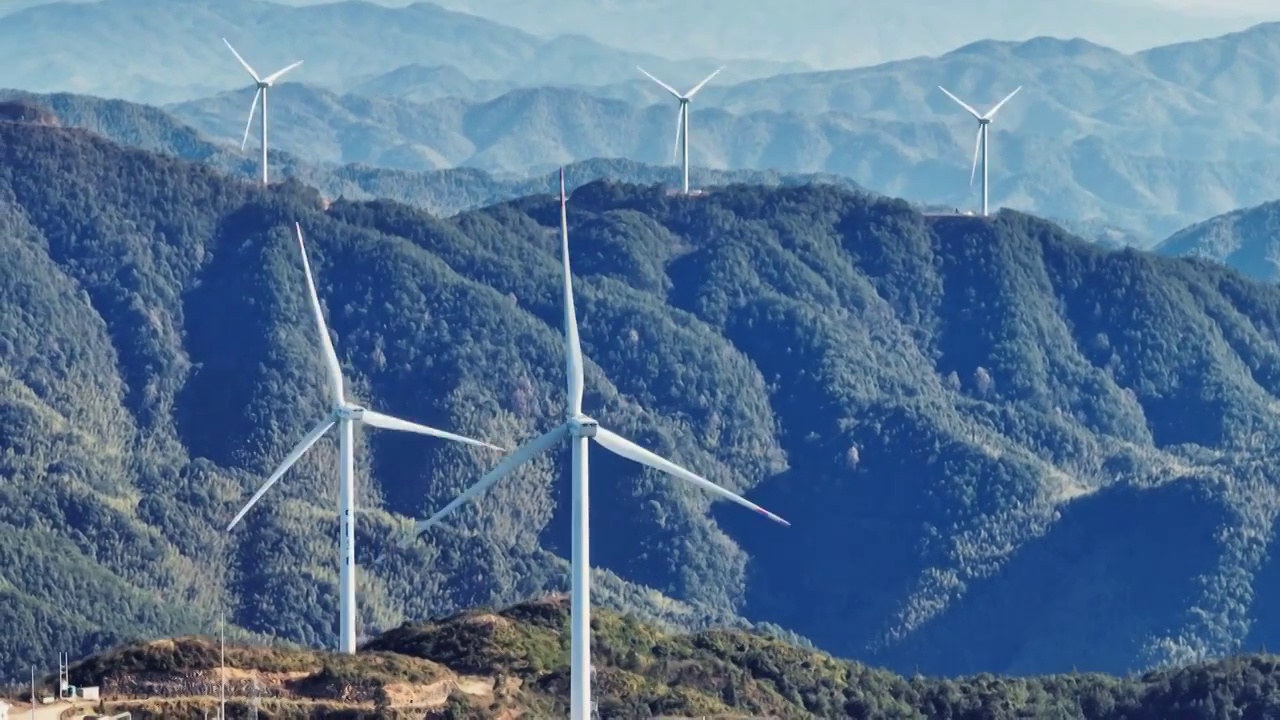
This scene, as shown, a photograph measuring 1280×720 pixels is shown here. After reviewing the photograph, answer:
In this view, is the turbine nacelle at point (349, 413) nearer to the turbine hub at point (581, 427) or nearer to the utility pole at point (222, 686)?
the utility pole at point (222, 686)

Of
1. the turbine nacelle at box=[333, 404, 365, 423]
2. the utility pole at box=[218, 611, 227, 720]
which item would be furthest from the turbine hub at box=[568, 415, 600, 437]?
the turbine nacelle at box=[333, 404, 365, 423]

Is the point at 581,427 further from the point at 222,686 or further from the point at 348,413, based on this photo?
the point at 348,413

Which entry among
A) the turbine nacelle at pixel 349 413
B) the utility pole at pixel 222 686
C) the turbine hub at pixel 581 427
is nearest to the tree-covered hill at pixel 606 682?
the utility pole at pixel 222 686

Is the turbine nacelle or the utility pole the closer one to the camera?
the utility pole

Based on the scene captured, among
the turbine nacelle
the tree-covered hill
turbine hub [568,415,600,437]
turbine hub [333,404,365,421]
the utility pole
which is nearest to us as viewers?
turbine hub [568,415,600,437]

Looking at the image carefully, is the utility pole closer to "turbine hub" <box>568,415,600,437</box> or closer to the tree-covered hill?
the tree-covered hill

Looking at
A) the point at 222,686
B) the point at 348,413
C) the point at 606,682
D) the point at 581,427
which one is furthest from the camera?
the point at 606,682

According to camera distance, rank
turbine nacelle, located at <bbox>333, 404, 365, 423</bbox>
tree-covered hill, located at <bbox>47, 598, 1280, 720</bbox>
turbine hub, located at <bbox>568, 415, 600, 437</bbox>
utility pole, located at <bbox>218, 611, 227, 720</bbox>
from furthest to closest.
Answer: turbine nacelle, located at <bbox>333, 404, 365, 423</bbox>, tree-covered hill, located at <bbox>47, 598, 1280, 720</bbox>, utility pole, located at <bbox>218, 611, 227, 720</bbox>, turbine hub, located at <bbox>568, 415, 600, 437</bbox>

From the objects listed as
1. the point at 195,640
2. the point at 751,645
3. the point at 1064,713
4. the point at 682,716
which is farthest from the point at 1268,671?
the point at 195,640

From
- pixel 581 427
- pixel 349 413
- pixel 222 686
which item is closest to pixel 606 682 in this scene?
pixel 349 413

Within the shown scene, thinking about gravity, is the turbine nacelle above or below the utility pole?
above
